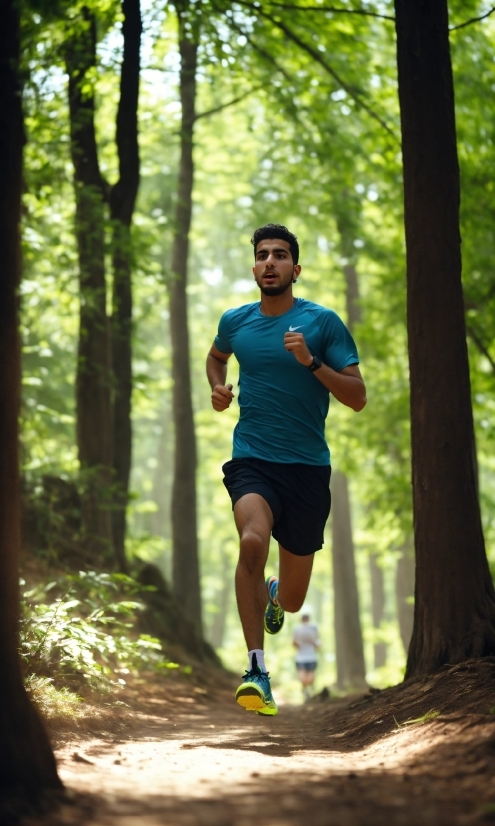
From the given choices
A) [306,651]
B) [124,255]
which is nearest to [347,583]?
[306,651]

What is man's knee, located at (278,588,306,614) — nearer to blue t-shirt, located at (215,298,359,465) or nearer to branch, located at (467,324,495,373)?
blue t-shirt, located at (215,298,359,465)

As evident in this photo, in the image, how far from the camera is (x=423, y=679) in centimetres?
600

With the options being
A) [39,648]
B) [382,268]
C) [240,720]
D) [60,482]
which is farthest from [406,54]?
[382,268]

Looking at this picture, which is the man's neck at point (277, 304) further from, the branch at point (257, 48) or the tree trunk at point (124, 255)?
the branch at point (257, 48)

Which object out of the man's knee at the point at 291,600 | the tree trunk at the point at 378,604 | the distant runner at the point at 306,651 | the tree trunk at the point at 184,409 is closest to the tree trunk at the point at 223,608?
the tree trunk at the point at 378,604

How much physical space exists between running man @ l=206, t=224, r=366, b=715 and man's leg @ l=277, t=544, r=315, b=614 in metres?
0.16

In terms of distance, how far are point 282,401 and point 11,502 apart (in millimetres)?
2227

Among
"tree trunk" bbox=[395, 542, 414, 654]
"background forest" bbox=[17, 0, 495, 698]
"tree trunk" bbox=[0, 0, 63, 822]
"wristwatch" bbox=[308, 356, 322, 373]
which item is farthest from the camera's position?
"tree trunk" bbox=[395, 542, 414, 654]

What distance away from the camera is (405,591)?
22938 millimetres

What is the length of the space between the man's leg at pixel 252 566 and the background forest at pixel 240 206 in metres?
3.15

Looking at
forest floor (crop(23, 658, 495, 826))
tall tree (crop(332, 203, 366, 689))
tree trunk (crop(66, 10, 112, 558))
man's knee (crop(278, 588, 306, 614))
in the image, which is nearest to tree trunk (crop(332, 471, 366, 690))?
tall tree (crop(332, 203, 366, 689))

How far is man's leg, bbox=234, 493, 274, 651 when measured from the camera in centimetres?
542

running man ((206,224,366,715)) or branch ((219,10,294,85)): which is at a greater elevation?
branch ((219,10,294,85))

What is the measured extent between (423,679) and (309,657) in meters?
12.1
